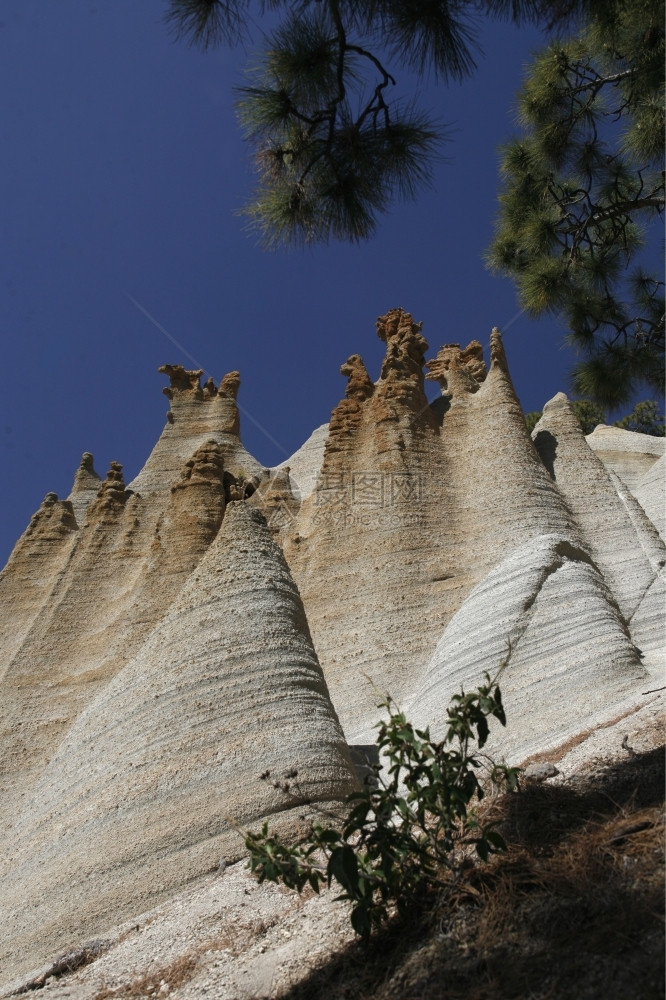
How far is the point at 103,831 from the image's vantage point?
7.52 m

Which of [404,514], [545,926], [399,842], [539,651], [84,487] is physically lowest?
[545,926]

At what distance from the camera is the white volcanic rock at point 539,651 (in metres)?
9.62

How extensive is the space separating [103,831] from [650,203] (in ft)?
29.0

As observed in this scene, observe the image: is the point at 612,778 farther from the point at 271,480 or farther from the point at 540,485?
the point at 271,480

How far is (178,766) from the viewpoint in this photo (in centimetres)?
777

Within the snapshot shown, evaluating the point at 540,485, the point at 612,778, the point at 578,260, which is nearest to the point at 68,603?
the point at 540,485

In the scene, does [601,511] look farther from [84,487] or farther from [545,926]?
[84,487]

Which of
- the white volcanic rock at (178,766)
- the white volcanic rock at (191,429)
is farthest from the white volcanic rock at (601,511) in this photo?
the white volcanic rock at (191,429)

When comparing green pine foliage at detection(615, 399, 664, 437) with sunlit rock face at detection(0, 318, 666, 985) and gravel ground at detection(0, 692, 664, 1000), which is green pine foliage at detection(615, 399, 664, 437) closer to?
sunlit rock face at detection(0, 318, 666, 985)

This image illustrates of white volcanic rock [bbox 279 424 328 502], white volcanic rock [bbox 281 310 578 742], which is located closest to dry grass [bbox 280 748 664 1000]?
white volcanic rock [bbox 281 310 578 742]

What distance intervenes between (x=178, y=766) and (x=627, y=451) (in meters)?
17.9

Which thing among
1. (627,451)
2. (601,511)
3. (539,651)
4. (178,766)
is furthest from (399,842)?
(627,451)

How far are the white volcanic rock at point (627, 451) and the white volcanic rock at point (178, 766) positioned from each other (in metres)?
14.7

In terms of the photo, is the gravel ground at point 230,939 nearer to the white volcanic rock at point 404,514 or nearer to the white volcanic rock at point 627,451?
the white volcanic rock at point 404,514
